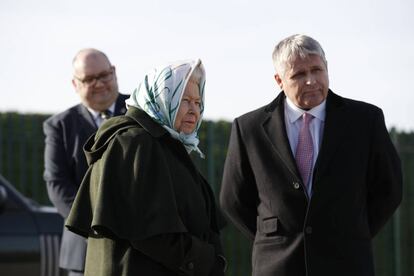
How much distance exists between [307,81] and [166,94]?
0.91 meters

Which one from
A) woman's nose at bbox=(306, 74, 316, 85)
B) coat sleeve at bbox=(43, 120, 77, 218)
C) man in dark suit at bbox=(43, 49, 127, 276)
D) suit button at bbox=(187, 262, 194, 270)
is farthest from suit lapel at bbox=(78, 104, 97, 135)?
suit button at bbox=(187, 262, 194, 270)

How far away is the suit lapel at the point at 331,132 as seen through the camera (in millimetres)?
4320

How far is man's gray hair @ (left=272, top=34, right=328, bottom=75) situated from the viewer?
4359 millimetres

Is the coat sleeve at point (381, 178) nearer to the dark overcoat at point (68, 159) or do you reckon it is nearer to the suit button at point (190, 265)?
the suit button at point (190, 265)

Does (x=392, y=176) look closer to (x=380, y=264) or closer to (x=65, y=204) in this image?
(x=65, y=204)

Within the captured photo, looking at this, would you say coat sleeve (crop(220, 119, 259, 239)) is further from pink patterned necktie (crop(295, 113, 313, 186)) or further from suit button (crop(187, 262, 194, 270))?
suit button (crop(187, 262, 194, 270))

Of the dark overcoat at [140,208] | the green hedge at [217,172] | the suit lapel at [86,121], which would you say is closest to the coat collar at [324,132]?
the dark overcoat at [140,208]

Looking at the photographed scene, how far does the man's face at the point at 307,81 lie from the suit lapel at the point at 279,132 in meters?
0.16

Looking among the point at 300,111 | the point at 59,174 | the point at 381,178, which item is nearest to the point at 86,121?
the point at 59,174

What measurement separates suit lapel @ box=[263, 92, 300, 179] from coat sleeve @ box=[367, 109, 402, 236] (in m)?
0.42

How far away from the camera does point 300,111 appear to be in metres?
4.44

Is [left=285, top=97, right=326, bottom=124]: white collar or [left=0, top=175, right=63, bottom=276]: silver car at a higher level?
[left=285, top=97, right=326, bottom=124]: white collar

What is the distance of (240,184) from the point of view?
4.65 m

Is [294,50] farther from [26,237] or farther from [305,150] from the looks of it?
[26,237]
